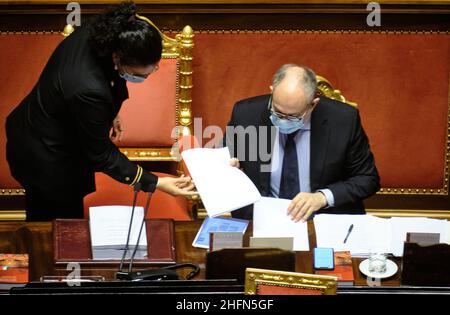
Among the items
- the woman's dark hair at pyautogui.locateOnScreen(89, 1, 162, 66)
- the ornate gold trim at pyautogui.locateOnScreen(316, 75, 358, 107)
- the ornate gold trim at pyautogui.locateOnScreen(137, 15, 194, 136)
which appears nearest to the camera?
the woman's dark hair at pyautogui.locateOnScreen(89, 1, 162, 66)

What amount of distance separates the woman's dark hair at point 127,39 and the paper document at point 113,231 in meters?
0.50

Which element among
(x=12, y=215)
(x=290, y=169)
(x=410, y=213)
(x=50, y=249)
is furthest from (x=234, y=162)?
(x=12, y=215)

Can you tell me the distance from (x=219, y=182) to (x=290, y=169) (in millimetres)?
382

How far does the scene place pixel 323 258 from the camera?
106 inches

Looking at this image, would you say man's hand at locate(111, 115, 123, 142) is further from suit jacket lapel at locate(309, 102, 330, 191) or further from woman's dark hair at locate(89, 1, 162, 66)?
suit jacket lapel at locate(309, 102, 330, 191)

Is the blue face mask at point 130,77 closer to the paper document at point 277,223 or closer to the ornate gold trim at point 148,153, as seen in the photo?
the paper document at point 277,223

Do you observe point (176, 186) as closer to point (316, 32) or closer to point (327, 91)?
point (327, 91)

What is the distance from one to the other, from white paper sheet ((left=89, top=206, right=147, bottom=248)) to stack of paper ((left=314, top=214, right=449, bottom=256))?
0.61 meters

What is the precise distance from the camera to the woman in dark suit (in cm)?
283

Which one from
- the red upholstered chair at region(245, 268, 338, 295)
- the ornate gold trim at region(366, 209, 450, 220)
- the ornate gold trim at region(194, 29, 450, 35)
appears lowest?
the ornate gold trim at region(366, 209, 450, 220)

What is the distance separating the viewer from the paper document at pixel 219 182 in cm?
285

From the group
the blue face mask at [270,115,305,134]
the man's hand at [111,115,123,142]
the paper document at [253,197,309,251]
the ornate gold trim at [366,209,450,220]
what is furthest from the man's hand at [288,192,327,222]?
the ornate gold trim at [366,209,450,220]

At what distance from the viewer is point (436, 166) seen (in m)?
4.37

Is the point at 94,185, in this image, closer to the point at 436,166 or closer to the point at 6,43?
the point at 6,43
